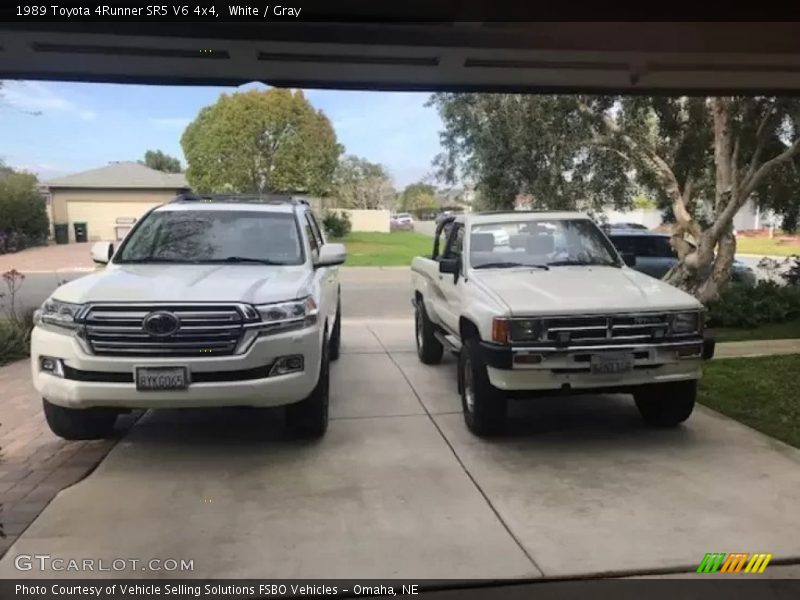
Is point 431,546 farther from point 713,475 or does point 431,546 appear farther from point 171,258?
point 171,258

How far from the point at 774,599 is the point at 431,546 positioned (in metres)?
1.71

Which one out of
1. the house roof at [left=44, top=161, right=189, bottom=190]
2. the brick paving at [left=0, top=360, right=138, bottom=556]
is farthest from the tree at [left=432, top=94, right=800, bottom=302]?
the house roof at [left=44, top=161, right=189, bottom=190]

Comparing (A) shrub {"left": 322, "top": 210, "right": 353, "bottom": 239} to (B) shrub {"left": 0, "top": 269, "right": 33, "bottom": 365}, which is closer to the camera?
(B) shrub {"left": 0, "top": 269, "right": 33, "bottom": 365}

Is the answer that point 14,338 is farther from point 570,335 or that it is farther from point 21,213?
point 21,213

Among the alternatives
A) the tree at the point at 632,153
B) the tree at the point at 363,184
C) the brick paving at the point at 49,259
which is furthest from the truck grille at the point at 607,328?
the tree at the point at 363,184

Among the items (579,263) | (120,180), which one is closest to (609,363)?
(579,263)

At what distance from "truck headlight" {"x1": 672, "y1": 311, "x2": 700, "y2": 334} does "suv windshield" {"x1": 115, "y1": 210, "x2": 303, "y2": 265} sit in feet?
10.5

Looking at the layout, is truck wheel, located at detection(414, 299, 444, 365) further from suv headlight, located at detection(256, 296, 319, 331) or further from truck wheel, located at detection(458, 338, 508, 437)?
suv headlight, located at detection(256, 296, 319, 331)

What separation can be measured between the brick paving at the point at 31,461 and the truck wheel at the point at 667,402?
446cm

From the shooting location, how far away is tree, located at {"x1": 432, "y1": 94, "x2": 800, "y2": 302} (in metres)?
12.1

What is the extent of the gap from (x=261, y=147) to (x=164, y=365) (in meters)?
31.2

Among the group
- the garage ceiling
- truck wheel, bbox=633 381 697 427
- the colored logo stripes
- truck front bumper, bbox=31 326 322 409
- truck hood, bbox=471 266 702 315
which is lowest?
the colored logo stripes

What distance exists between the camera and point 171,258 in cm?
625

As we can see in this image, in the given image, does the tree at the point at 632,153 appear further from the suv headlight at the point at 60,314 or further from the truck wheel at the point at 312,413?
the suv headlight at the point at 60,314
